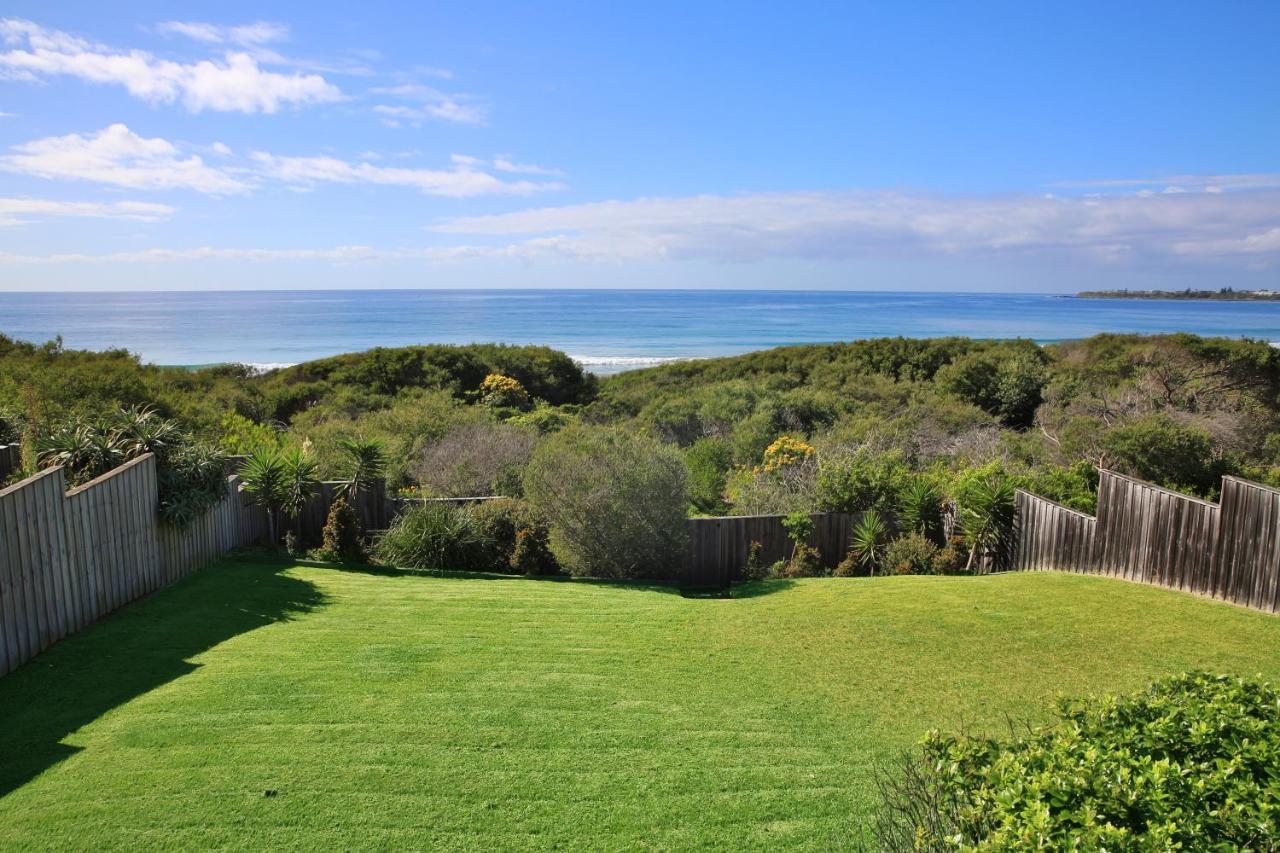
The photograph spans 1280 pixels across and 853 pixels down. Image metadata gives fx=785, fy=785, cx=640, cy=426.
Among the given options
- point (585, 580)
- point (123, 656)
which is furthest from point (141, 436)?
point (585, 580)

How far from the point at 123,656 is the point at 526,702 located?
13.1 ft

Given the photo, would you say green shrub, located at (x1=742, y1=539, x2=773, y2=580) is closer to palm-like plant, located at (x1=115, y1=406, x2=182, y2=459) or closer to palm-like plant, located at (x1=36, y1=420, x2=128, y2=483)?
palm-like plant, located at (x1=115, y1=406, x2=182, y2=459)

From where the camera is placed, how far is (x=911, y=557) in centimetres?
1331

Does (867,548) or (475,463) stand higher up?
(475,463)

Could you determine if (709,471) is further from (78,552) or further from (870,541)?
(78,552)

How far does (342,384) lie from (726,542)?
24.5 metres

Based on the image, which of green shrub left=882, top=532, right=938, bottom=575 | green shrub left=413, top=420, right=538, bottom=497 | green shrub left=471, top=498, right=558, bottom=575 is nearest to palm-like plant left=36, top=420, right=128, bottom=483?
green shrub left=471, top=498, right=558, bottom=575

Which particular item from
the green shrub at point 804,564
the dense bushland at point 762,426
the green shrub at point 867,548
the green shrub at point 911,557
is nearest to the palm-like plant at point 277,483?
the dense bushland at point 762,426

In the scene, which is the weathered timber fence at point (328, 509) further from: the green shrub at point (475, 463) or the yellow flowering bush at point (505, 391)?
the yellow flowering bush at point (505, 391)

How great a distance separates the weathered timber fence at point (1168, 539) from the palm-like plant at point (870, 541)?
7.13 feet

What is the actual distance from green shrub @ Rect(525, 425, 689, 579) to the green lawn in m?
2.24

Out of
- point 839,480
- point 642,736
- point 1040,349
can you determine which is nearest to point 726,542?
point 839,480

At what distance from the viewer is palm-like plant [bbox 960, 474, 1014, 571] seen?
42.3 feet

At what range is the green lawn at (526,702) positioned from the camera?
4711mm
